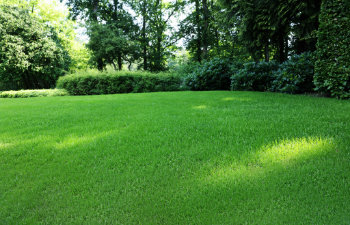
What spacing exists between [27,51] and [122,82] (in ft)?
37.8

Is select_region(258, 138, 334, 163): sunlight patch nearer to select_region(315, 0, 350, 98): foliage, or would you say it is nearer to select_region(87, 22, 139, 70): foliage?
select_region(315, 0, 350, 98): foliage

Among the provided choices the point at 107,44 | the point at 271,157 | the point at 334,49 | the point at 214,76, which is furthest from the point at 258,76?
the point at 107,44

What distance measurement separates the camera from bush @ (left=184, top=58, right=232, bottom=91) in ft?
36.1

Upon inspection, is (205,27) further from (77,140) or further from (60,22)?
(60,22)

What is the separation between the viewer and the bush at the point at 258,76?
892cm

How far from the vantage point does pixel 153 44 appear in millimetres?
26438

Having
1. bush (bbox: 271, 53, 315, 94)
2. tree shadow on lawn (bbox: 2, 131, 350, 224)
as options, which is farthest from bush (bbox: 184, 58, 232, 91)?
tree shadow on lawn (bbox: 2, 131, 350, 224)

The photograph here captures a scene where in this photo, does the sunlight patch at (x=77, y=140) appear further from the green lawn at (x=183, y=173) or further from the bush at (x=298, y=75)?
the bush at (x=298, y=75)

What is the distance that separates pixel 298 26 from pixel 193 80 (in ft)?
18.5

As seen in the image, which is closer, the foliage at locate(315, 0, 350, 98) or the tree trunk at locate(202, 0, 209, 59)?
the foliage at locate(315, 0, 350, 98)

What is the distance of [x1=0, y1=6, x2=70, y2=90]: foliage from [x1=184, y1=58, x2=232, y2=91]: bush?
51.4ft

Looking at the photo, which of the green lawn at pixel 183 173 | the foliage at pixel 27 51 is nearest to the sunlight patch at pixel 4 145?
the green lawn at pixel 183 173

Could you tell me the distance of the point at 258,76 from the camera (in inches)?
355

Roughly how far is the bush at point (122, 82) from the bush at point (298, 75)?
7.22m
